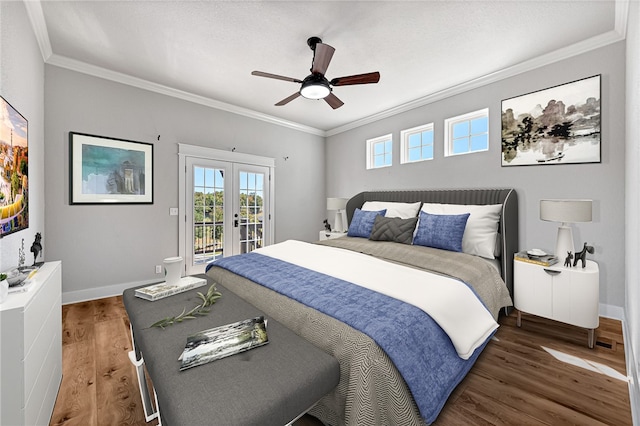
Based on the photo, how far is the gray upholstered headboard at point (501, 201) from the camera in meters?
2.80

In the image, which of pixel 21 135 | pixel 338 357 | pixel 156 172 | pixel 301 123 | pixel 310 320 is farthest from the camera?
pixel 301 123

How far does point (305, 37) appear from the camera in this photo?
2.50 metres

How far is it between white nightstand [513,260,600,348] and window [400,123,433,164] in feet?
6.98

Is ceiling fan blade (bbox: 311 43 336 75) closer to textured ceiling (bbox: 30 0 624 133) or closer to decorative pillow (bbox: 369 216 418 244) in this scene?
textured ceiling (bbox: 30 0 624 133)

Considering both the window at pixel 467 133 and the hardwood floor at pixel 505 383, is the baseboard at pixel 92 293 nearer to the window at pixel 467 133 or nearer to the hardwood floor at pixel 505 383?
the hardwood floor at pixel 505 383

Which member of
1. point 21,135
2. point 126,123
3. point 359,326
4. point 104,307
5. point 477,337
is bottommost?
point 104,307

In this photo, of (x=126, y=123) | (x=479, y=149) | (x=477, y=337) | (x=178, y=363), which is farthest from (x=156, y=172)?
(x=479, y=149)

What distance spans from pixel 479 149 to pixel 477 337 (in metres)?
2.73

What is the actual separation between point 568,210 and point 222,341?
2.86 m

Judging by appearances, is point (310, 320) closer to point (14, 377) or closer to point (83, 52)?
point (14, 377)

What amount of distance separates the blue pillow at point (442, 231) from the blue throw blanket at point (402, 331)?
1.32 m

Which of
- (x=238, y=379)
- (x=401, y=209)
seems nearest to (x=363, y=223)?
(x=401, y=209)

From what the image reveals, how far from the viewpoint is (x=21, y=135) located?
1878 mm

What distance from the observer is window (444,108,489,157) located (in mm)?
3422
